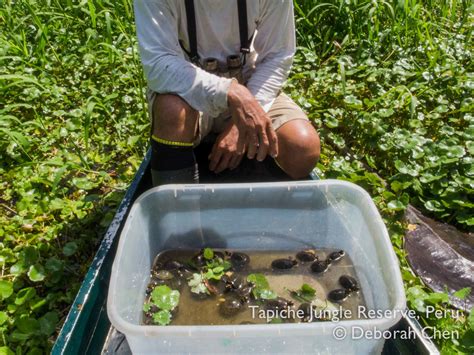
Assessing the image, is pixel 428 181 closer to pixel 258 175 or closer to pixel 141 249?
pixel 258 175

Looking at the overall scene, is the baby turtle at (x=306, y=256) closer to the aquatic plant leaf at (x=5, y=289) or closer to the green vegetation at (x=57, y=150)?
the green vegetation at (x=57, y=150)

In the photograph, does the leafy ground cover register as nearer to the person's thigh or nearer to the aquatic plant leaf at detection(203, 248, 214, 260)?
the person's thigh

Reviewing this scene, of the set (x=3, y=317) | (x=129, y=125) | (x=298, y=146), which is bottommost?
(x=3, y=317)

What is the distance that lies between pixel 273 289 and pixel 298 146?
0.57 m

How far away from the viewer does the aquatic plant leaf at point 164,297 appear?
1.62 meters

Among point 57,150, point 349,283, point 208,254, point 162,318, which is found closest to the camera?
point 162,318

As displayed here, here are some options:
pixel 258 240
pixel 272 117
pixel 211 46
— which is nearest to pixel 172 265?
pixel 258 240

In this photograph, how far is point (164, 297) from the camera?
163cm

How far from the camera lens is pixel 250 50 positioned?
200 centimetres

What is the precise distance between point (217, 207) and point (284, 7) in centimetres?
84

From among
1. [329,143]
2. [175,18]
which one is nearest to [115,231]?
[175,18]

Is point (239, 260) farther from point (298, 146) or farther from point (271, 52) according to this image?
point (271, 52)

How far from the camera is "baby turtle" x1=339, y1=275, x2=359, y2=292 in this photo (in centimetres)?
168

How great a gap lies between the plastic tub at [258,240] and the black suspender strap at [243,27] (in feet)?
1.91
